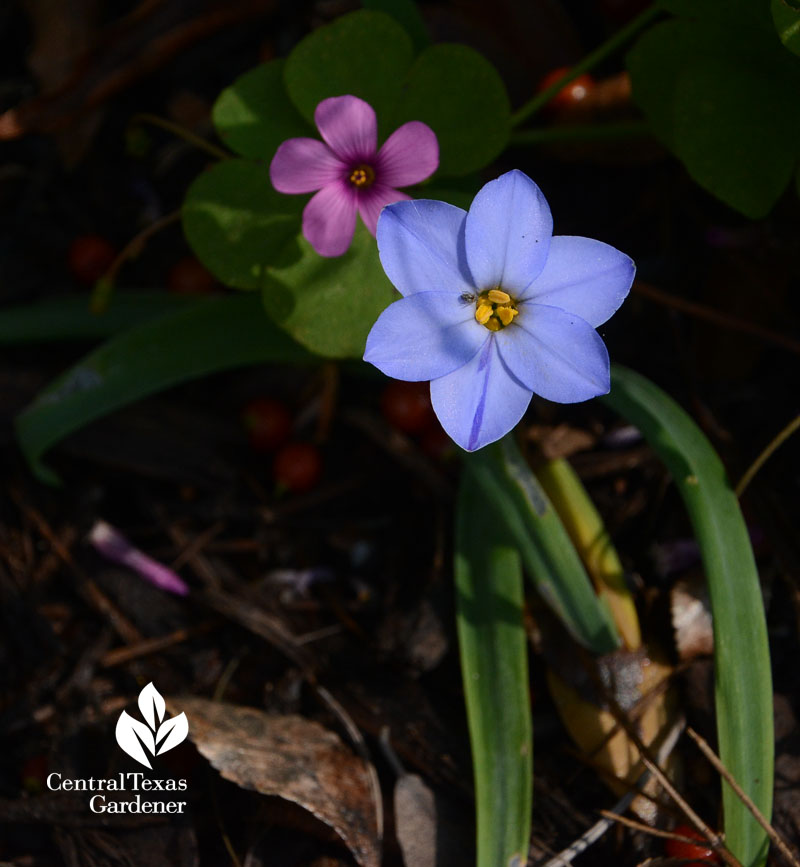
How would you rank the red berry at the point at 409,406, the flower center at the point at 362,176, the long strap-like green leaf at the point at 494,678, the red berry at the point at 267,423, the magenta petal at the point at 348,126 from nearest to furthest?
the magenta petal at the point at 348,126, the flower center at the point at 362,176, the long strap-like green leaf at the point at 494,678, the red berry at the point at 409,406, the red berry at the point at 267,423

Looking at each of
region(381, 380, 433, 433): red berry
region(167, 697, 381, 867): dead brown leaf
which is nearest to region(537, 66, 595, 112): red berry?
region(381, 380, 433, 433): red berry

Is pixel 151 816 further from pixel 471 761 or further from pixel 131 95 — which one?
pixel 131 95

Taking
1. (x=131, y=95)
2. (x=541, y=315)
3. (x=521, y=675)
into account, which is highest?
(x=131, y=95)

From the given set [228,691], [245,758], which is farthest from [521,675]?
[228,691]

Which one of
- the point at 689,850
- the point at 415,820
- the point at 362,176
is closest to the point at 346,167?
the point at 362,176

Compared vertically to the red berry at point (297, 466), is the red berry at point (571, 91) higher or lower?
higher

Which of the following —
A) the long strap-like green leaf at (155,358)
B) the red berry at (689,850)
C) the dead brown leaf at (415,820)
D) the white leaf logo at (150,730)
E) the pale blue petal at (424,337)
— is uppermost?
the long strap-like green leaf at (155,358)

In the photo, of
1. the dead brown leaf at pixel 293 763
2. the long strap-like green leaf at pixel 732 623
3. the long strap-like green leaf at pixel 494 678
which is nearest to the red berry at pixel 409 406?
the long strap-like green leaf at pixel 494 678

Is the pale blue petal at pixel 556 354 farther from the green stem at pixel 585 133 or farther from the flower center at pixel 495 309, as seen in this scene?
the green stem at pixel 585 133
